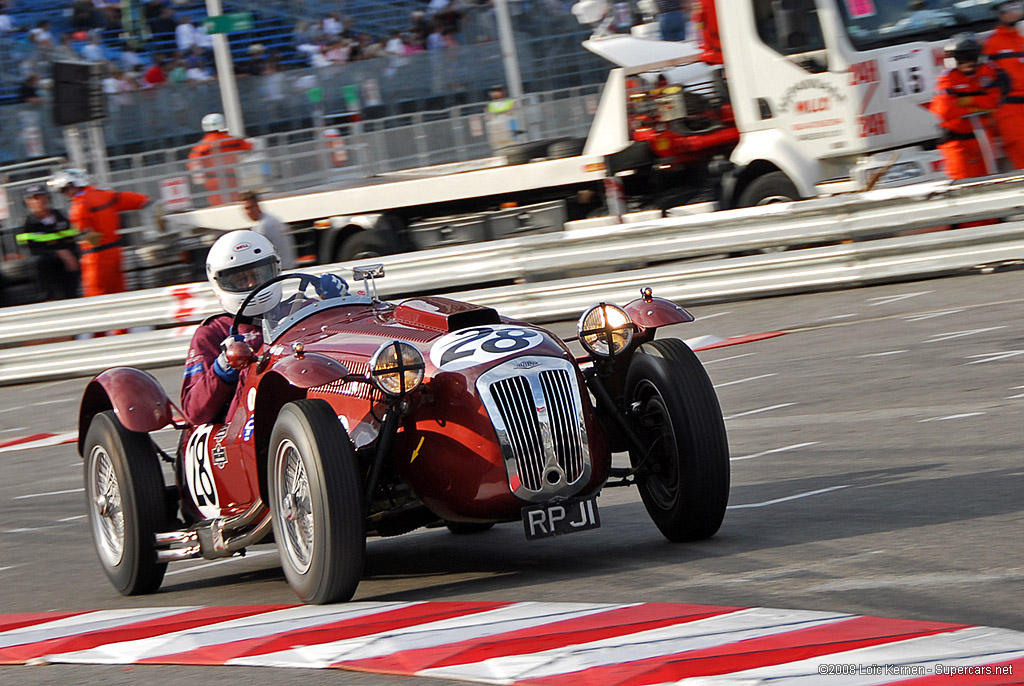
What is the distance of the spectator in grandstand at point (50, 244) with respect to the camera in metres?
16.4

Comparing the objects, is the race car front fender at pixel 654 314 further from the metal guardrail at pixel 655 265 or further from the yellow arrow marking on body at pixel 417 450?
the metal guardrail at pixel 655 265

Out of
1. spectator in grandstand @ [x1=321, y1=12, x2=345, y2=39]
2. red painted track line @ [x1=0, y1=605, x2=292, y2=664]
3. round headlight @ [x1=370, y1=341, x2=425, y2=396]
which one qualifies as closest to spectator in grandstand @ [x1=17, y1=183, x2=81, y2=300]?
spectator in grandstand @ [x1=321, y1=12, x2=345, y2=39]

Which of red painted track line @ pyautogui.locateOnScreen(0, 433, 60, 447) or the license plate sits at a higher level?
the license plate

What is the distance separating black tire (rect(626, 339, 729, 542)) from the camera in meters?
5.31

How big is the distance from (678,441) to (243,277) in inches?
88.0

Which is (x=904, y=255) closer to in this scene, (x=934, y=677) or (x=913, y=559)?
(x=913, y=559)

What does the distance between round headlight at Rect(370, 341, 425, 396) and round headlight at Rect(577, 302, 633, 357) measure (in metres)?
0.88

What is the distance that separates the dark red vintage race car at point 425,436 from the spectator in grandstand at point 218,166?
1104 cm

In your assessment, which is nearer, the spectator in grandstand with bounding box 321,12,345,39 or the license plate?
the license plate

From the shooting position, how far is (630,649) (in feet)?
13.4

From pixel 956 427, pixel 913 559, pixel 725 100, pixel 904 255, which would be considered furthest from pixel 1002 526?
pixel 725 100

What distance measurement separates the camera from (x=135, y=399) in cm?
628

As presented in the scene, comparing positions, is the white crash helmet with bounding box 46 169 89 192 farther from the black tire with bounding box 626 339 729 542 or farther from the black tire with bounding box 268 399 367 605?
the black tire with bounding box 626 339 729 542

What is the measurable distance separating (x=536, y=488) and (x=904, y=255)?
8.82 metres
